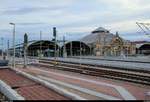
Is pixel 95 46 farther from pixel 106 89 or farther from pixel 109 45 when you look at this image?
pixel 106 89

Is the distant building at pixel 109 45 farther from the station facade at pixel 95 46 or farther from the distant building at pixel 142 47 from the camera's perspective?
the distant building at pixel 142 47

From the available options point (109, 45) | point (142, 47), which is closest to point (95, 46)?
point (109, 45)

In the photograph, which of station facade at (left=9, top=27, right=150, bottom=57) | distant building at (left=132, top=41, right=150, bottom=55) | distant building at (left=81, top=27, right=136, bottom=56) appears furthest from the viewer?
distant building at (left=132, top=41, right=150, bottom=55)

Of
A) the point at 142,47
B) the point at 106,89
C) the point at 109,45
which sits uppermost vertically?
the point at 109,45

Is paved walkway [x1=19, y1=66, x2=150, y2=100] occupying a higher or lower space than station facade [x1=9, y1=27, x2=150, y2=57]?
lower

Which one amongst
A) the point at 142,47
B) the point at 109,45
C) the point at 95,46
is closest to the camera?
the point at 95,46

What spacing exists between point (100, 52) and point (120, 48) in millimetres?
Answer: 5064

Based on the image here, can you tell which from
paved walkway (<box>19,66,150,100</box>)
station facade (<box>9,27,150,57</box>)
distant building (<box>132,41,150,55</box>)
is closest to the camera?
paved walkway (<box>19,66,150,100</box>)

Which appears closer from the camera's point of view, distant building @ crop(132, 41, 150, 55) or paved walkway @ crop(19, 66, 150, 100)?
paved walkway @ crop(19, 66, 150, 100)

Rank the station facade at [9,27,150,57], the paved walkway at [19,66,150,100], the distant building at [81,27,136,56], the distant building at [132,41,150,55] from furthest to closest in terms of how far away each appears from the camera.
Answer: the distant building at [132,41,150,55]
the distant building at [81,27,136,56]
the station facade at [9,27,150,57]
the paved walkway at [19,66,150,100]

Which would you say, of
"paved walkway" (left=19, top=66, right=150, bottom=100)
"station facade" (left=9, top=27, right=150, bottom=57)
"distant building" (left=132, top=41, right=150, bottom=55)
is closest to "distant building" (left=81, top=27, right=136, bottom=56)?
"station facade" (left=9, top=27, right=150, bottom=57)

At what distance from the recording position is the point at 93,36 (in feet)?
301

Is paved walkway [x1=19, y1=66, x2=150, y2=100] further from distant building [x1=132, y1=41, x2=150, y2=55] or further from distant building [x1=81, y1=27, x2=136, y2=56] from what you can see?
distant building [x1=132, y1=41, x2=150, y2=55]

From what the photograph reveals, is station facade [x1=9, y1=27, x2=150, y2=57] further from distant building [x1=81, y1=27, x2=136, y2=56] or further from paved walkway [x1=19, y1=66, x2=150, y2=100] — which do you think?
paved walkway [x1=19, y1=66, x2=150, y2=100]
